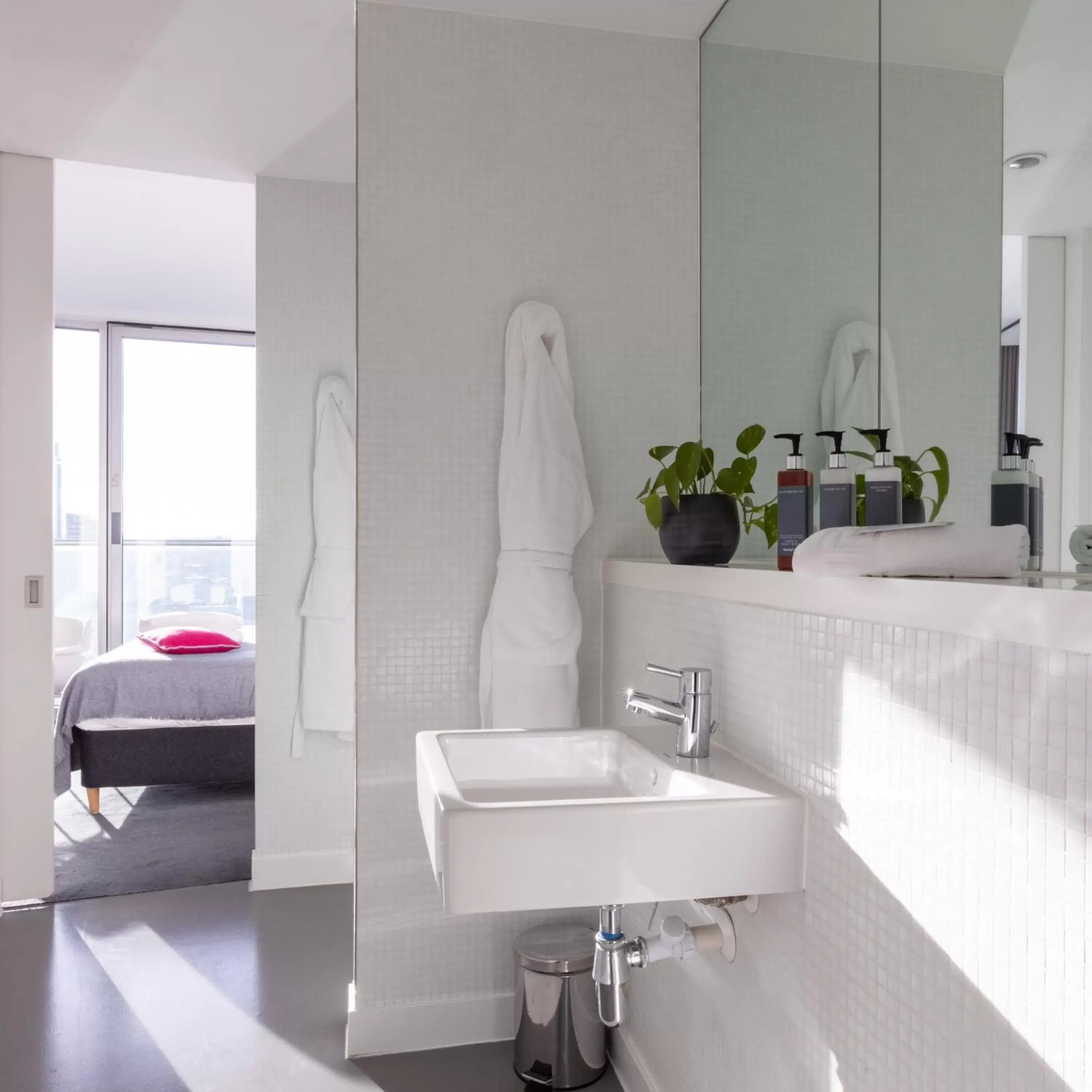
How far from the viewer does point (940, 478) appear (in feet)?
5.14

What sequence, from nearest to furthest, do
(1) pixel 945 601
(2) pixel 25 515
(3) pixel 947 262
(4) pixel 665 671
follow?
1. (1) pixel 945 601
2. (3) pixel 947 262
3. (4) pixel 665 671
4. (2) pixel 25 515

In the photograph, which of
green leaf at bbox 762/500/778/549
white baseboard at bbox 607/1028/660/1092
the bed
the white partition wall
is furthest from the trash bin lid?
the bed

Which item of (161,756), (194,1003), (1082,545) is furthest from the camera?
(161,756)

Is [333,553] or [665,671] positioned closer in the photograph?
[665,671]

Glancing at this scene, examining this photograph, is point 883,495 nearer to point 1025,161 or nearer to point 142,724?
point 1025,161

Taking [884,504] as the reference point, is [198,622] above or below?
below

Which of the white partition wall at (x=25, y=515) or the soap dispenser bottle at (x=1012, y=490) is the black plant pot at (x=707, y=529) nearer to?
the soap dispenser bottle at (x=1012, y=490)

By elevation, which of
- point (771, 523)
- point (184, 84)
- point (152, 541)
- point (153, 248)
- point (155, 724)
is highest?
point (153, 248)

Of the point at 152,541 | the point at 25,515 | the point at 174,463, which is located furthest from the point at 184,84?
the point at 152,541

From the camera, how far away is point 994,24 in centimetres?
145

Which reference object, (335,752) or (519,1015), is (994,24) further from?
(335,752)

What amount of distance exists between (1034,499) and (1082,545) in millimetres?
104

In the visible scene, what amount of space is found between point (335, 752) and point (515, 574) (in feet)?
4.81

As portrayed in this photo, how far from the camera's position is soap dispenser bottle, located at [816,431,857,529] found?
4.82ft
